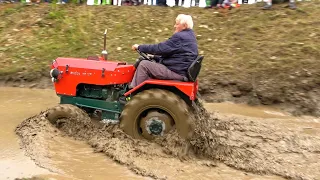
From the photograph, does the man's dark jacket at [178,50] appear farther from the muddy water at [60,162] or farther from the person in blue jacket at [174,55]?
the muddy water at [60,162]

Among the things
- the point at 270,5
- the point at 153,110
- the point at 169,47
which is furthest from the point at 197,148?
the point at 270,5

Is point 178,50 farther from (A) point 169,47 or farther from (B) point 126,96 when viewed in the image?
(B) point 126,96

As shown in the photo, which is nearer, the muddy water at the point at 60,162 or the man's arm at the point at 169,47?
the muddy water at the point at 60,162

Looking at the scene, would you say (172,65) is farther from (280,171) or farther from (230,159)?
(280,171)

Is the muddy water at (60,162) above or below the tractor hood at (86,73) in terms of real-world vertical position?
below

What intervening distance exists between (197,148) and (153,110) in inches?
28.5

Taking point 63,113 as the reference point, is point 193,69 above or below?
above

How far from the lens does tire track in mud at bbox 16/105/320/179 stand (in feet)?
14.8

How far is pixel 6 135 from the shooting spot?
17.6ft

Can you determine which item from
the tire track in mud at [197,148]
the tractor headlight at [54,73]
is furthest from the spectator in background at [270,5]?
the tractor headlight at [54,73]

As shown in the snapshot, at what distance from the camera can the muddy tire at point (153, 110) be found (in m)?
4.86

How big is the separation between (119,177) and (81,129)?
124cm

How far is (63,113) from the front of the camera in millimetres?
5285

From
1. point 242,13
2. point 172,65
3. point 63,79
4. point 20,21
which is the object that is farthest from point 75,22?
point 172,65
